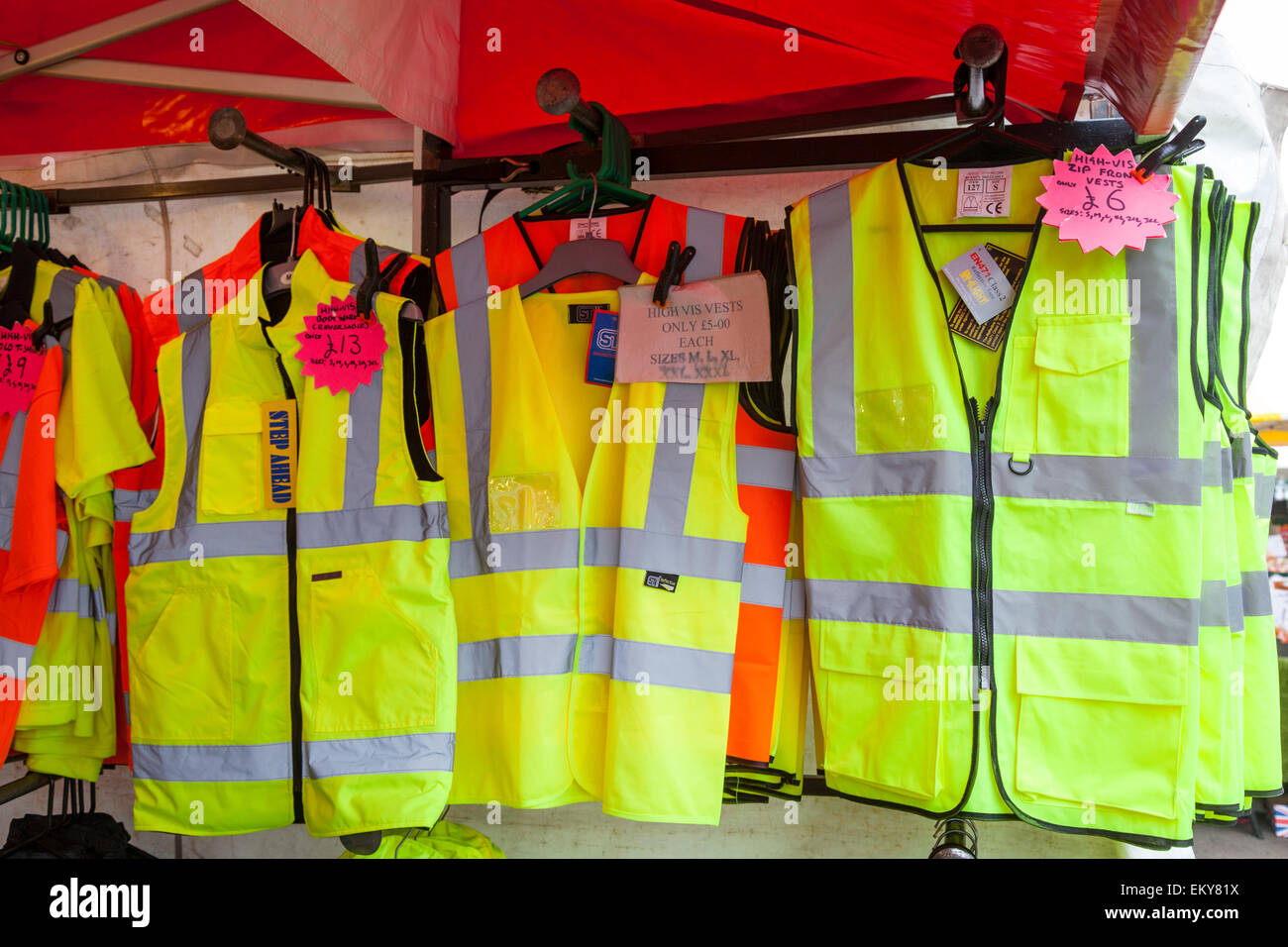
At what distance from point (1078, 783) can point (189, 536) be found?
1.97 metres

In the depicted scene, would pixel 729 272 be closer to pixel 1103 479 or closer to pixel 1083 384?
pixel 1083 384

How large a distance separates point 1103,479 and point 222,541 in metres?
1.90

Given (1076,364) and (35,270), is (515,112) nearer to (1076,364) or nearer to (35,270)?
(35,270)

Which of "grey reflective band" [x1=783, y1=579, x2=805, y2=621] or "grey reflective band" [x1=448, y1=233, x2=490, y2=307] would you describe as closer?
"grey reflective band" [x1=783, y1=579, x2=805, y2=621]

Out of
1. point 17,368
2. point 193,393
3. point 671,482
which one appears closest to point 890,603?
point 671,482

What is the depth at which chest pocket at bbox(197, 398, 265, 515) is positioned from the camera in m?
2.04

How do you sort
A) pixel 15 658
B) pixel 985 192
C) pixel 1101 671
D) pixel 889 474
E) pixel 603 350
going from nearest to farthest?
pixel 1101 671 < pixel 889 474 < pixel 985 192 < pixel 603 350 < pixel 15 658

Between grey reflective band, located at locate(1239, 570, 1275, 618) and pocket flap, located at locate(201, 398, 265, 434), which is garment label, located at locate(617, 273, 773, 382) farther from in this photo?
grey reflective band, located at locate(1239, 570, 1275, 618)

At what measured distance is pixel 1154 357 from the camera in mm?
1633

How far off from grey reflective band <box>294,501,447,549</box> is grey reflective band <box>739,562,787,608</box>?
2.20 feet

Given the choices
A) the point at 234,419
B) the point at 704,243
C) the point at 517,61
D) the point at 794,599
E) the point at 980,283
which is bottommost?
the point at 794,599

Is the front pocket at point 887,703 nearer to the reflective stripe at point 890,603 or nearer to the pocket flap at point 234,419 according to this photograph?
the reflective stripe at point 890,603

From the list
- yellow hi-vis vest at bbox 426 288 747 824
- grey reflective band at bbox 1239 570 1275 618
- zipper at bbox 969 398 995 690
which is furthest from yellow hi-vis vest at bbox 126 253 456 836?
grey reflective band at bbox 1239 570 1275 618

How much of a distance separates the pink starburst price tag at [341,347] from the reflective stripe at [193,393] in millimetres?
276
